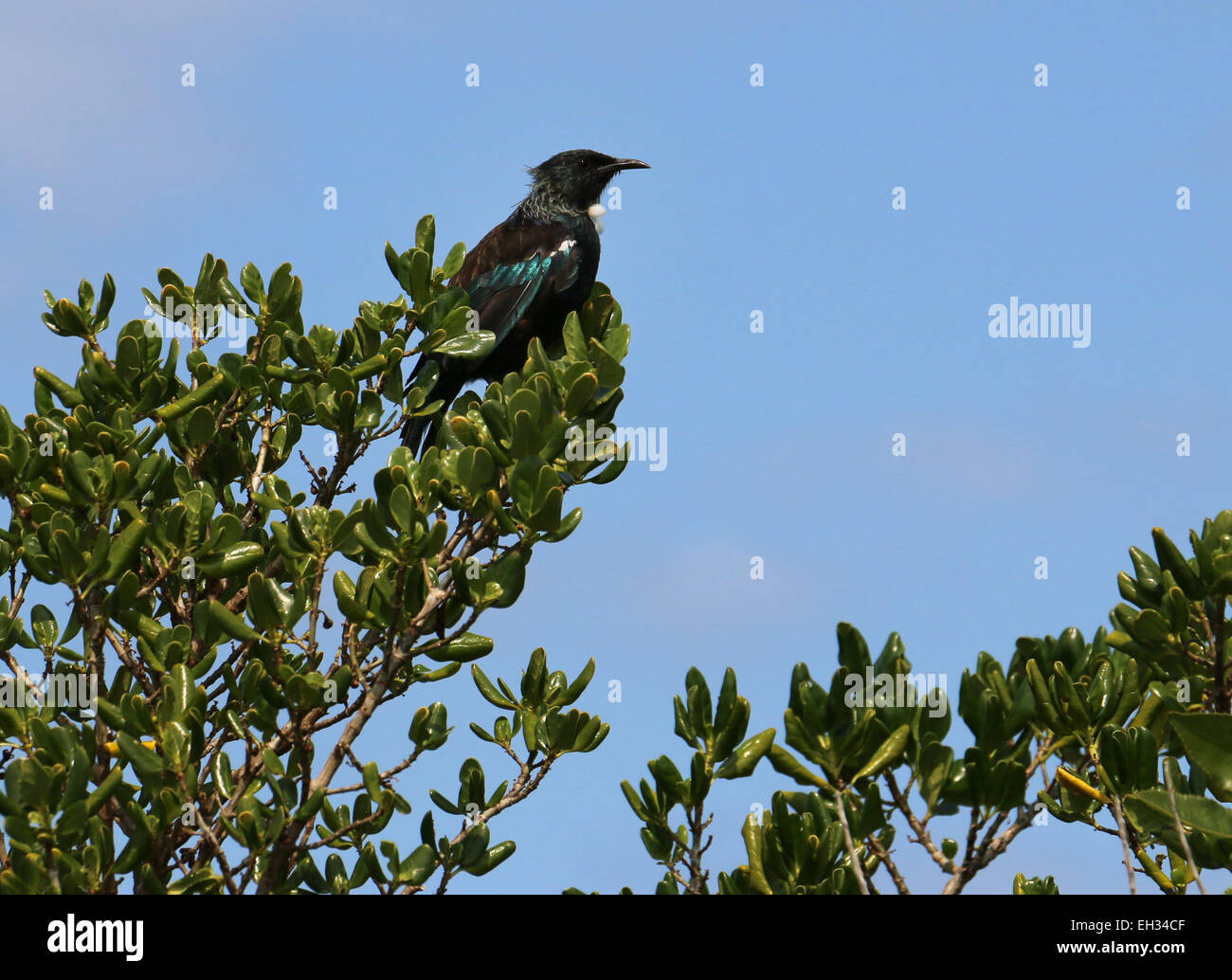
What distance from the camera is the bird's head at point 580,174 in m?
8.65

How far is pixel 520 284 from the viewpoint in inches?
293

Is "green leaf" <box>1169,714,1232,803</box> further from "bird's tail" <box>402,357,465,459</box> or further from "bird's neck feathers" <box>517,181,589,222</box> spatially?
"bird's neck feathers" <box>517,181,589,222</box>

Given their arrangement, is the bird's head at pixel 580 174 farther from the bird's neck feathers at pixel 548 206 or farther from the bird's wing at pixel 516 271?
the bird's wing at pixel 516 271

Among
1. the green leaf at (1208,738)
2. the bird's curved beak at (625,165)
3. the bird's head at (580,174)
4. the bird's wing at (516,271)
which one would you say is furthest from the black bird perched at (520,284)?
the green leaf at (1208,738)

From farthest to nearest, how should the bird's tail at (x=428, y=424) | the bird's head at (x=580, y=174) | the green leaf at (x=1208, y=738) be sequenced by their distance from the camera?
the bird's head at (x=580, y=174)
the bird's tail at (x=428, y=424)
the green leaf at (x=1208, y=738)

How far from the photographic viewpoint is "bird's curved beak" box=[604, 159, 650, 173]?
343 inches

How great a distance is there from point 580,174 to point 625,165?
35cm

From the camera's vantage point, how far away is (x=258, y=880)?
386cm

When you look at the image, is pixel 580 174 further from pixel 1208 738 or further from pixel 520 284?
pixel 1208 738

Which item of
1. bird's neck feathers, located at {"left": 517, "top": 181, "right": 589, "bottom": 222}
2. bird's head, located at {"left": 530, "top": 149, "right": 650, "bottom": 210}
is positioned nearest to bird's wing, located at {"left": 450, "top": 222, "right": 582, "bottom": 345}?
bird's neck feathers, located at {"left": 517, "top": 181, "right": 589, "bottom": 222}

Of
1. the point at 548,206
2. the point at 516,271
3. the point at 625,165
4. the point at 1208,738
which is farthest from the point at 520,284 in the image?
the point at 1208,738

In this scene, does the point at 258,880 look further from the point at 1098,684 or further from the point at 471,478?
the point at 1098,684
